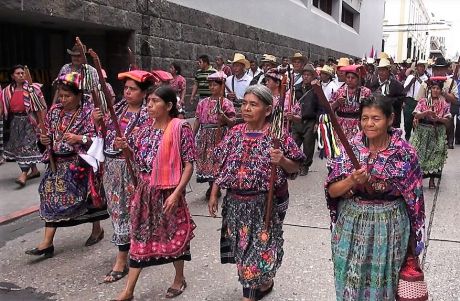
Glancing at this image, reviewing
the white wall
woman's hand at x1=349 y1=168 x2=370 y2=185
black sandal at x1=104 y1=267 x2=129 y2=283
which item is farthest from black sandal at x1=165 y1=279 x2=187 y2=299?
the white wall

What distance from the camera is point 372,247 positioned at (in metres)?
2.70

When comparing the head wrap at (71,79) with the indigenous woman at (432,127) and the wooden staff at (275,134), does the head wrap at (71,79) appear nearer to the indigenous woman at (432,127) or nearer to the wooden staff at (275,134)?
the wooden staff at (275,134)

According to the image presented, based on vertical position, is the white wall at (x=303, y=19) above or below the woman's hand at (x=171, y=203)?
above

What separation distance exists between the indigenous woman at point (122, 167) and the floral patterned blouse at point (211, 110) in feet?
7.36

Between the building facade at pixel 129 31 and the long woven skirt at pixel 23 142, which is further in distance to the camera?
the building facade at pixel 129 31

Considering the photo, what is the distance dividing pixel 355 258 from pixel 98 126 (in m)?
2.46

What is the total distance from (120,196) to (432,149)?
4.73m

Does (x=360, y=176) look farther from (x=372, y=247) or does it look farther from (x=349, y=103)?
(x=349, y=103)

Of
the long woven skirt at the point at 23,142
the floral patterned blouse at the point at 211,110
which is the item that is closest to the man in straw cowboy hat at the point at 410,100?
the floral patterned blouse at the point at 211,110

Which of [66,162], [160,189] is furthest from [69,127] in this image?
[160,189]

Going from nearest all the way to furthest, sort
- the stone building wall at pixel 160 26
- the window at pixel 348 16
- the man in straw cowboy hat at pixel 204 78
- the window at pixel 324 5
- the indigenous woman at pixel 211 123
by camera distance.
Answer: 1. the indigenous woman at pixel 211 123
2. the man in straw cowboy hat at pixel 204 78
3. the stone building wall at pixel 160 26
4. the window at pixel 324 5
5. the window at pixel 348 16

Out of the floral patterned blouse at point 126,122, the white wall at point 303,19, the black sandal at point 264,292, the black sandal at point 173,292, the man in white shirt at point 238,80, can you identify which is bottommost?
the black sandal at point 173,292

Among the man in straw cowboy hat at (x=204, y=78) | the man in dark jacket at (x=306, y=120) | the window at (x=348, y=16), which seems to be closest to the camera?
the man in straw cowboy hat at (x=204, y=78)

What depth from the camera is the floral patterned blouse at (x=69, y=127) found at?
443 centimetres
